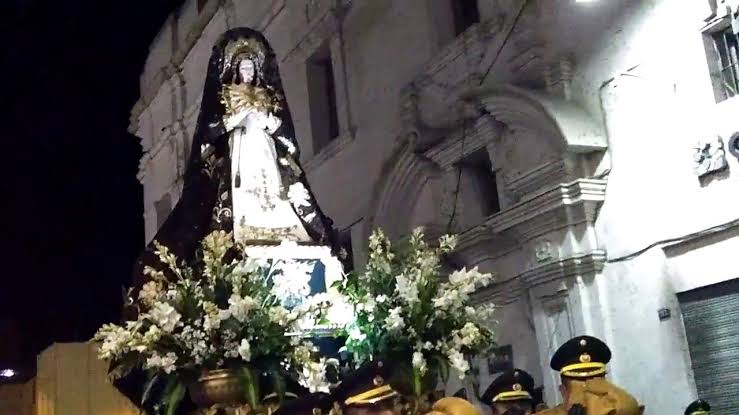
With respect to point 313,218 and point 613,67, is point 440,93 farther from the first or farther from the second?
point 313,218

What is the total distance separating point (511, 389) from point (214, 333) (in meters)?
2.09

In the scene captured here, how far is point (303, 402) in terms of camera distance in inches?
150

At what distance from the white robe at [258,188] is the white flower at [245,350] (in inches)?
37.8

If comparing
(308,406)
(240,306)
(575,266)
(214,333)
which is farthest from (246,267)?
(575,266)

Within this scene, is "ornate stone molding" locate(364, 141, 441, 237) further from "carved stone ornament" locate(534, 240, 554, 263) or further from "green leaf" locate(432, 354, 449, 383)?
"green leaf" locate(432, 354, 449, 383)

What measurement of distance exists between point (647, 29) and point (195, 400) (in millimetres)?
5004

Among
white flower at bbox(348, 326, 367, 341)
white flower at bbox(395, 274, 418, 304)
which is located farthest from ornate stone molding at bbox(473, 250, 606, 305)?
white flower at bbox(395, 274, 418, 304)

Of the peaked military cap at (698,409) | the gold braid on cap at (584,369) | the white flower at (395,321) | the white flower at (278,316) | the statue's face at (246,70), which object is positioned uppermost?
the statue's face at (246,70)

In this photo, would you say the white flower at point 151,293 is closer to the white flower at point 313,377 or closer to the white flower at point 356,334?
the white flower at point 313,377

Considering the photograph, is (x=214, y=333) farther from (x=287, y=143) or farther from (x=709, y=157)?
(x=709, y=157)

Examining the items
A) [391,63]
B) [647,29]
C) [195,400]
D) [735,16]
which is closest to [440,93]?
[391,63]

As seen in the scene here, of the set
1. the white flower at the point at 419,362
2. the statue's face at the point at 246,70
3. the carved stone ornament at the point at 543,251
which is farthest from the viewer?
the carved stone ornament at the point at 543,251

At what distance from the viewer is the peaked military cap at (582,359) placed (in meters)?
4.45

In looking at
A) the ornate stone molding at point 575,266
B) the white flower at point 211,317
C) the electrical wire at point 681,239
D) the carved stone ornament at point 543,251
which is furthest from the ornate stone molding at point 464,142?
the white flower at point 211,317
